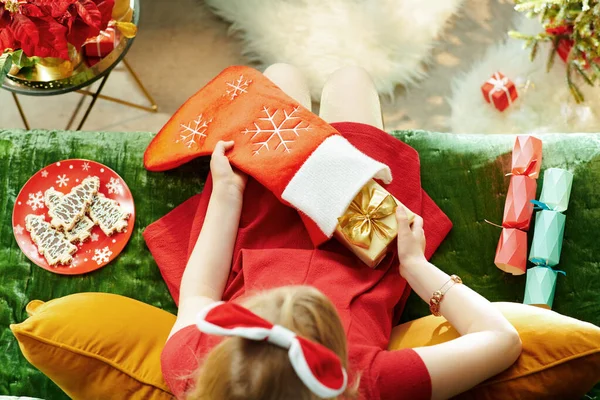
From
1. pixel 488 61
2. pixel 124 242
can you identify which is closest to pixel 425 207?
pixel 124 242

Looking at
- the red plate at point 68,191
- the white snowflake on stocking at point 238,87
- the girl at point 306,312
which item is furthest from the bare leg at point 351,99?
the red plate at point 68,191

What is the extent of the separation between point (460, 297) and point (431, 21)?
126 centimetres

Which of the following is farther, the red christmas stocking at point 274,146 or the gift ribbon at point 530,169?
the gift ribbon at point 530,169

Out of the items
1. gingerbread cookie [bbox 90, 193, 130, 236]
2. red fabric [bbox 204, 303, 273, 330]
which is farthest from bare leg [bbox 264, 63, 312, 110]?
red fabric [bbox 204, 303, 273, 330]

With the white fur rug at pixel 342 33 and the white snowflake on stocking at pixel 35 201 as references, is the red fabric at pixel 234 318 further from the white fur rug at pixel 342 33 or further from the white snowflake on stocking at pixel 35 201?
the white fur rug at pixel 342 33

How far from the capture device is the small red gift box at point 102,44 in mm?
1595

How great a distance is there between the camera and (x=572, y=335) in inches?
43.9

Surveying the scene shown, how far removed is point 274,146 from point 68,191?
0.55 metres

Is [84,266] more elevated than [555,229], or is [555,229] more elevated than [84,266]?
[555,229]

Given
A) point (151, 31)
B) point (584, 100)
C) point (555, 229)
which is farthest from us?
point (151, 31)

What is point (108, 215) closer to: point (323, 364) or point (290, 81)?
point (290, 81)

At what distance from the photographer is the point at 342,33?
6.91 feet

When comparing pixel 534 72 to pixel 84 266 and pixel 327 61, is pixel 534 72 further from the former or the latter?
pixel 84 266

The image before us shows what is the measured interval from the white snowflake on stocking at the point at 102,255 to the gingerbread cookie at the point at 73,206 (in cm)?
9
